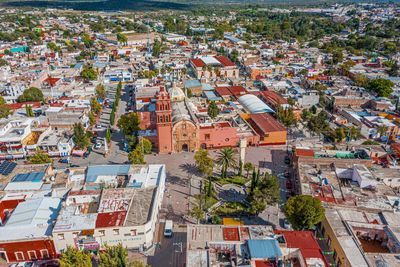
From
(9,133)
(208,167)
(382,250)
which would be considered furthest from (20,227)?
(382,250)

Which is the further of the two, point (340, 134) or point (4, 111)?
point (4, 111)

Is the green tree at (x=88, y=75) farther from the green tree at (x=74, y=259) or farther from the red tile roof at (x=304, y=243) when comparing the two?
the red tile roof at (x=304, y=243)

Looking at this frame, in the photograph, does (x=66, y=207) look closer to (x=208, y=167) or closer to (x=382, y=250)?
(x=208, y=167)

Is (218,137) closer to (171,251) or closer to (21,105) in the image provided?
(171,251)

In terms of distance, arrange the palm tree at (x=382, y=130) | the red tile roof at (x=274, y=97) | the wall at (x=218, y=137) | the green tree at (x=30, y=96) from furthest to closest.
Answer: the red tile roof at (x=274, y=97) → the green tree at (x=30, y=96) → the palm tree at (x=382, y=130) → the wall at (x=218, y=137)

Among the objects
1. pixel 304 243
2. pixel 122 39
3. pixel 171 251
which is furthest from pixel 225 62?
pixel 304 243

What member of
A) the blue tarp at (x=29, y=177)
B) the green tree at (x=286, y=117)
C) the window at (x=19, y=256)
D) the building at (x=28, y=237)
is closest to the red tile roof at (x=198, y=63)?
the green tree at (x=286, y=117)

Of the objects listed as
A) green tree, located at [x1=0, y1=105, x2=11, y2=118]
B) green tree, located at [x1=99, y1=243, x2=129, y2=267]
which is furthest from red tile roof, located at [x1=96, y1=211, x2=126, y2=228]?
green tree, located at [x1=0, y1=105, x2=11, y2=118]
